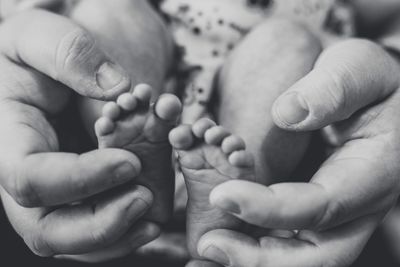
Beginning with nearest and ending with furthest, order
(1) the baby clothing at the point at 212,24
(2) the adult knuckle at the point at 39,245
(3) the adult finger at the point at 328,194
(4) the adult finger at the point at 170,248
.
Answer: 1. (3) the adult finger at the point at 328,194
2. (2) the adult knuckle at the point at 39,245
3. (4) the adult finger at the point at 170,248
4. (1) the baby clothing at the point at 212,24

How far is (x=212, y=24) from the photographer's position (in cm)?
95

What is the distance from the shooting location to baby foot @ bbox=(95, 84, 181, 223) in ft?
1.89

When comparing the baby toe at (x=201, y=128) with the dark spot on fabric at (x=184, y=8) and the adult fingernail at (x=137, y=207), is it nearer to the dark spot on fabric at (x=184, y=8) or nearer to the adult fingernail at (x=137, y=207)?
the adult fingernail at (x=137, y=207)

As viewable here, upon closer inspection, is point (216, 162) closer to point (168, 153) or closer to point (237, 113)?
point (168, 153)

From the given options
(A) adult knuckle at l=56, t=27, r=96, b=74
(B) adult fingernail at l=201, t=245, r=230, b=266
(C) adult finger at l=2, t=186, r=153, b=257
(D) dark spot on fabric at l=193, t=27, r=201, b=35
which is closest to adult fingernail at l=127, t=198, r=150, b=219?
(C) adult finger at l=2, t=186, r=153, b=257

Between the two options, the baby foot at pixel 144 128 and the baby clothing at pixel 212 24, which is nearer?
the baby foot at pixel 144 128

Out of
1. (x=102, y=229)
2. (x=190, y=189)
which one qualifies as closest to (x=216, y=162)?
(x=190, y=189)

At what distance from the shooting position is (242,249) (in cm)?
60

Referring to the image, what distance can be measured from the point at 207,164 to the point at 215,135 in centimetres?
5

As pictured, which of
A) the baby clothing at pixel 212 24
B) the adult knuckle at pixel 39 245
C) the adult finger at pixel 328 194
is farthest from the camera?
the baby clothing at pixel 212 24

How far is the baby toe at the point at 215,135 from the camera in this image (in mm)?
573

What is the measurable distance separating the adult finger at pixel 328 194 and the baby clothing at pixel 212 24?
0.34 m

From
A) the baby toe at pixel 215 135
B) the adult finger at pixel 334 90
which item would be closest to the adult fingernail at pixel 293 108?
the adult finger at pixel 334 90

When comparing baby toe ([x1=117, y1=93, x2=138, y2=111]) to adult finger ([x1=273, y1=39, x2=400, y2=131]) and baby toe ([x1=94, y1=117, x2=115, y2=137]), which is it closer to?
baby toe ([x1=94, y1=117, x2=115, y2=137])
